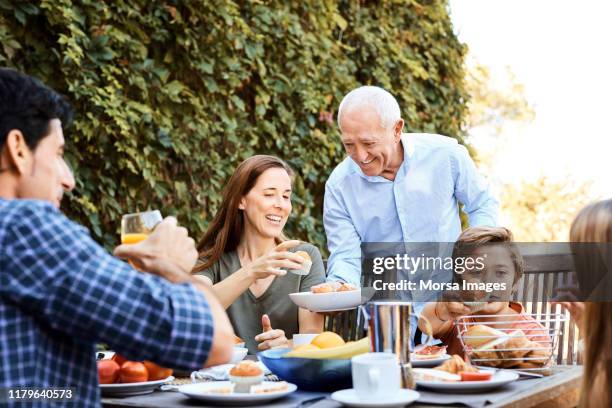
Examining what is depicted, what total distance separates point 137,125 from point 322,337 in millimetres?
2106

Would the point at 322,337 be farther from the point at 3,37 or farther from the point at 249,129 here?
the point at 249,129

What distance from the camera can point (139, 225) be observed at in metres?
1.91

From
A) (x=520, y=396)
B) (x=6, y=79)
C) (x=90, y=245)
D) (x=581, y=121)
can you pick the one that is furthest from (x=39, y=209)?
(x=581, y=121)

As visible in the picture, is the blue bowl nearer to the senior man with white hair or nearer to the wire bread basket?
the wire bread basket

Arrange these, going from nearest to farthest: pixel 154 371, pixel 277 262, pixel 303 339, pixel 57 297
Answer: pixel 57 297 → pixel 154 371 → pixel 303 339 → pixel 277 262

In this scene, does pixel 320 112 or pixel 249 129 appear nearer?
pixel 249 129

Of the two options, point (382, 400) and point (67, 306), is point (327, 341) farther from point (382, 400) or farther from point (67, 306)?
point (67, 306)

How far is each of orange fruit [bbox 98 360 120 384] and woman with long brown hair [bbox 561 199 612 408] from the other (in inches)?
44.0

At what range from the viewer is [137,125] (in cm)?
381

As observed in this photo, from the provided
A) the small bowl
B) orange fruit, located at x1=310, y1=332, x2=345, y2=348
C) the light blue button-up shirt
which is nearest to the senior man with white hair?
the light blue button-up shirt

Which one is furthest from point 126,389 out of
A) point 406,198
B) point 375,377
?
point 406,198

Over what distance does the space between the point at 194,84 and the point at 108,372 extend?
2.49m

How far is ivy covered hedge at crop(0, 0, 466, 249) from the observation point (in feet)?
11.5

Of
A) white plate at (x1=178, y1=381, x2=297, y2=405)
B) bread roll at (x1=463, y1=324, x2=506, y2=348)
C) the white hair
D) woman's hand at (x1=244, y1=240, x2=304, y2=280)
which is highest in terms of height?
the white hair
